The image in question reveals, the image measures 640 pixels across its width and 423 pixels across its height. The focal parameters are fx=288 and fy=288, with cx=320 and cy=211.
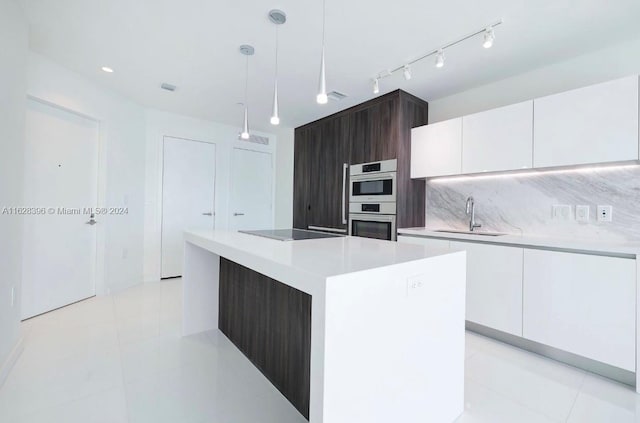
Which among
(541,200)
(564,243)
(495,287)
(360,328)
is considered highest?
(541,200)

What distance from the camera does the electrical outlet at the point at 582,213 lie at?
7.64ft

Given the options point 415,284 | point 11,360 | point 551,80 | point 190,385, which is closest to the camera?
point 415,284

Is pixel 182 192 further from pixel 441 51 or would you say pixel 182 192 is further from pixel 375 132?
pixel 441 51

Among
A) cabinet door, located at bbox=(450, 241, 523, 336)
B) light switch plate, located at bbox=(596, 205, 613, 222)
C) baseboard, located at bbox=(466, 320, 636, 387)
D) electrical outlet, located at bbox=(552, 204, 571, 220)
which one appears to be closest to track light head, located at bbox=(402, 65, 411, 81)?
cabinet door, located at bbox=(450, 241, 523, 336)

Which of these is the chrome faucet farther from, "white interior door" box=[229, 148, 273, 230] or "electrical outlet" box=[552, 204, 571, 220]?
"white interior door" box=[229, 148, 273, 230]

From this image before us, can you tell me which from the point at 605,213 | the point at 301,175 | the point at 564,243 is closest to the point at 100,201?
the point at 301,175

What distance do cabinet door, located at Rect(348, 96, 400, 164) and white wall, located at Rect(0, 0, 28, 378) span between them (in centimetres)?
301

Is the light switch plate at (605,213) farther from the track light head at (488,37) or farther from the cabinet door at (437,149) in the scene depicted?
the track light head at (488,37)

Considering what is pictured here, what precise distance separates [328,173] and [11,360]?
3.37 meters

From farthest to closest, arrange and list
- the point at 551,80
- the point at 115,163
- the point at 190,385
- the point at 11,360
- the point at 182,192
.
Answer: the point at 182,192 < the point at 115,163 < the point at 551,80 < the point at 11,360 < the point at 190,385

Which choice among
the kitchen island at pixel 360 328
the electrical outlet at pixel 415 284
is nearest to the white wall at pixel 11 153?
the kitchen island at pixel 360 328

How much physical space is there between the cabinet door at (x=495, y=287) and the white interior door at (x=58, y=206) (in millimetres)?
3956

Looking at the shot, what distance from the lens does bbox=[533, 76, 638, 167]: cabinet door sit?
1938 mm

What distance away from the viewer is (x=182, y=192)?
4.36 metres
